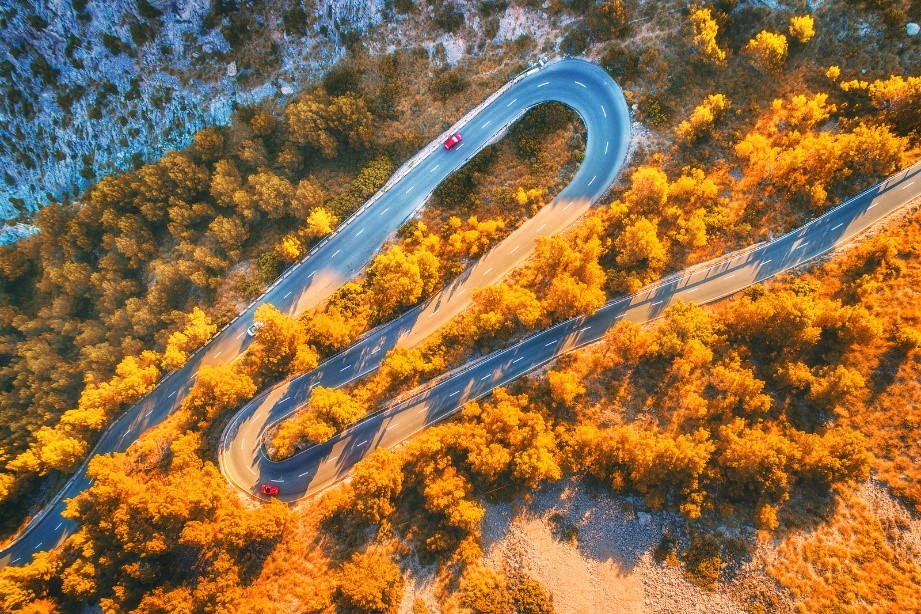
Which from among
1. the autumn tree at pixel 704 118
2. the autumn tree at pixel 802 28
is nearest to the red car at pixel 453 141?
the autumn tree at pixel 704 118

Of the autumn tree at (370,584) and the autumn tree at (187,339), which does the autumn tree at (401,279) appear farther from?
the autumn tree at (370,584)

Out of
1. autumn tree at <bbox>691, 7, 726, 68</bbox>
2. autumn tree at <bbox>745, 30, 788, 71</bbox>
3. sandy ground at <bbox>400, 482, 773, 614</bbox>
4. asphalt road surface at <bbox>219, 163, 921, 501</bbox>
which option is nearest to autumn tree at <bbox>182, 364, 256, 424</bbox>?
asphalt road surface at <bbox>219, 163, 921, 501</bbox>

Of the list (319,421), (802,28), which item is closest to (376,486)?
(319,421)

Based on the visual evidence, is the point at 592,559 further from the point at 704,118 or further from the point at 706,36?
the point at 706,36

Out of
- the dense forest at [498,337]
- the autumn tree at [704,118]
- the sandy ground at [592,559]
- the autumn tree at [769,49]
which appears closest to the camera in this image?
the sandy ground at [592,559]

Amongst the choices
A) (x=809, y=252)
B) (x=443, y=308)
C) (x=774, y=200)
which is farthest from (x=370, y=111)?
(x=809, y=252)

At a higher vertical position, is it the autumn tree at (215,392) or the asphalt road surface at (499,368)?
the autumn tree at (215,392)
